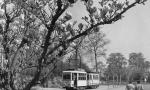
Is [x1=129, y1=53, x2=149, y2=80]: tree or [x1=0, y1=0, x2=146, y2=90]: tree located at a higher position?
[x1=129, y1=53, x2=149, y2=80]: tree

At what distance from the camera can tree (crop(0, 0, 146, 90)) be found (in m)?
3.55

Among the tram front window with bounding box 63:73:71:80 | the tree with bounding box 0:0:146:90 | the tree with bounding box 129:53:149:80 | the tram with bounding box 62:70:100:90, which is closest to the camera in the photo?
the tree with bounding box 0:0:146:90

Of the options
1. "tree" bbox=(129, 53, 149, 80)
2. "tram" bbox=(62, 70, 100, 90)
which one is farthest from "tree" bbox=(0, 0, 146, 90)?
"tree" bbox=(129, 53, 149, 80)

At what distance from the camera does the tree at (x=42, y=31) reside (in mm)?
3547

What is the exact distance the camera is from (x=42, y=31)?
16.5 ft

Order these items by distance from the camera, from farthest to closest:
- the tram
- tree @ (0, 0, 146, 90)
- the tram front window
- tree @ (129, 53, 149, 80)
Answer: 1. tree @ (129, 53, 149, 80)
2. the tram front window
3. the tram
4. tree @ (0, 0, 146, 90)

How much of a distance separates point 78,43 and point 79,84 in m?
39.9

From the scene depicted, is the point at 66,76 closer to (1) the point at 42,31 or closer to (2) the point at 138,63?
(1) the point at 42,31

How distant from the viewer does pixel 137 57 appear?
11688cm

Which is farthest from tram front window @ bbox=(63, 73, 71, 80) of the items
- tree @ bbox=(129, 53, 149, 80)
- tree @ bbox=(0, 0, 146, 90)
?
tree @ bbox=(129, 53, 149, 80)

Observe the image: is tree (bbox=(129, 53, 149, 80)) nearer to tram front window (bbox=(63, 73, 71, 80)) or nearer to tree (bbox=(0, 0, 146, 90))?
tram front window (bbox=(63, 73, 71, 80))

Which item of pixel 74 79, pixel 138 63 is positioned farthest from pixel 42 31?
pixel 138 63

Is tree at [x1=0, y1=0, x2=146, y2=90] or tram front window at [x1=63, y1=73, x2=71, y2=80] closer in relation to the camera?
tree at [x1=0, y1=0, x2=146, y2=90]

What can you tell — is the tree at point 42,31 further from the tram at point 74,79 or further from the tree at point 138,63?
the tree at point 138,63
